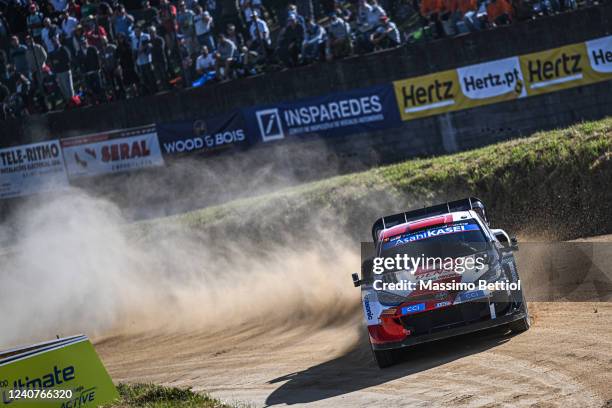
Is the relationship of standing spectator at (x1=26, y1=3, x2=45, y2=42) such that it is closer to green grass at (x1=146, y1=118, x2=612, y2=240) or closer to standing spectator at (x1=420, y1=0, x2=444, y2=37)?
green grass at (x1=146, y1=118, x2=612, y2=240)

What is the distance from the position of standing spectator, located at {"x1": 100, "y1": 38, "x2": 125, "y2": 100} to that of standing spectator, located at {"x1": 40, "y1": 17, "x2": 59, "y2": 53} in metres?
1.44

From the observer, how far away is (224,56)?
21984 millimetres

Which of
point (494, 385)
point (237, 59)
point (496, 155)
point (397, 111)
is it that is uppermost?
point (237, 59)

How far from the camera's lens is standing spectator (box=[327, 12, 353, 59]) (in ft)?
69.1

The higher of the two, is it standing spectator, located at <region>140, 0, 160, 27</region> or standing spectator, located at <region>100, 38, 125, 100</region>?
standing spectator, located at <region>140, 0, 160, 27</region>

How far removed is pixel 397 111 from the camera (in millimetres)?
21547

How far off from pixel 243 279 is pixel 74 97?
814cm

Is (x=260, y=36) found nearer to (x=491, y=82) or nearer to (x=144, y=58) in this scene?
(x=144, y=58)

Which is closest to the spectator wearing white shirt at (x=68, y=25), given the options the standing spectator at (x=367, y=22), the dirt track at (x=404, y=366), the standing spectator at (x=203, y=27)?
the standing spectator at (x=203, y=27)

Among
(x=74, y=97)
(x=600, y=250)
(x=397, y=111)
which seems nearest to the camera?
(x=600, y=250)

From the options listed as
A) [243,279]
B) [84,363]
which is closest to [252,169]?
[243,279]

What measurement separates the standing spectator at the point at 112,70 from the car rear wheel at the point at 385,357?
14.4 m

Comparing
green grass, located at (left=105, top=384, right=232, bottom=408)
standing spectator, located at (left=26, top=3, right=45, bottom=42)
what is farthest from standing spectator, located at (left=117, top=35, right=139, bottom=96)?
green grass, located at (left=105, top=384, right=232, bottom=408)

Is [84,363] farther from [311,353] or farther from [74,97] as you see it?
[74,97]
